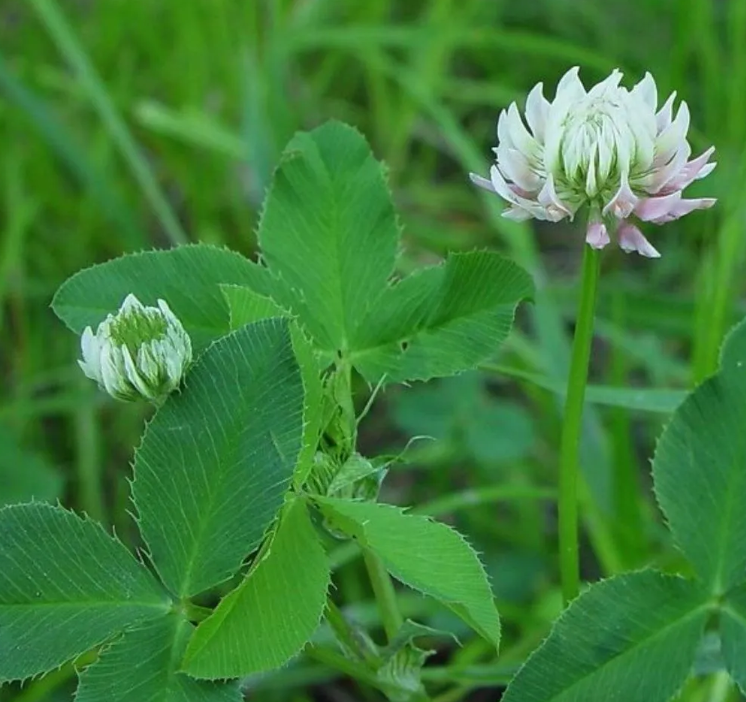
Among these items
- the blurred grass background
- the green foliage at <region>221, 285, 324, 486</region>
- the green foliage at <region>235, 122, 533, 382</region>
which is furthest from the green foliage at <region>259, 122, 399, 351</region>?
the blurred grass background

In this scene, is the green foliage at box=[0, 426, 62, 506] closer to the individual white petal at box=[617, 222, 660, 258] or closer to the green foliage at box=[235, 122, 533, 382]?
the green foliage at box=[235, 122, 533, 382]

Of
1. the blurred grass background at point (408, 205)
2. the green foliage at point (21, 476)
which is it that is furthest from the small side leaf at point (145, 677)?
the green foliage at point (21, 476)

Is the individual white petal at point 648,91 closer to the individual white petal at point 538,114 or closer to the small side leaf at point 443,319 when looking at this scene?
the individual white petal at point 538,114

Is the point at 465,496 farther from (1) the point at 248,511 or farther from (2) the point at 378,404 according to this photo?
(1) the point at 248,511

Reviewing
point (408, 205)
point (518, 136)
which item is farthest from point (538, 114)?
point (408, 205)

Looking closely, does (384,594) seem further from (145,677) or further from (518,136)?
(518,136)

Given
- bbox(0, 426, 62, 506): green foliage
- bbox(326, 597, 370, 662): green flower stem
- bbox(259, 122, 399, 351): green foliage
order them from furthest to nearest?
bbox(0, 426, 62, 506): green foliage, bbox(259, 122, 399, 351): green foliage, bbox(326, 597, 370, 662): green flower stem

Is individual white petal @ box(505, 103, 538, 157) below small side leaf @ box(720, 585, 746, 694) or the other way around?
the other way around
